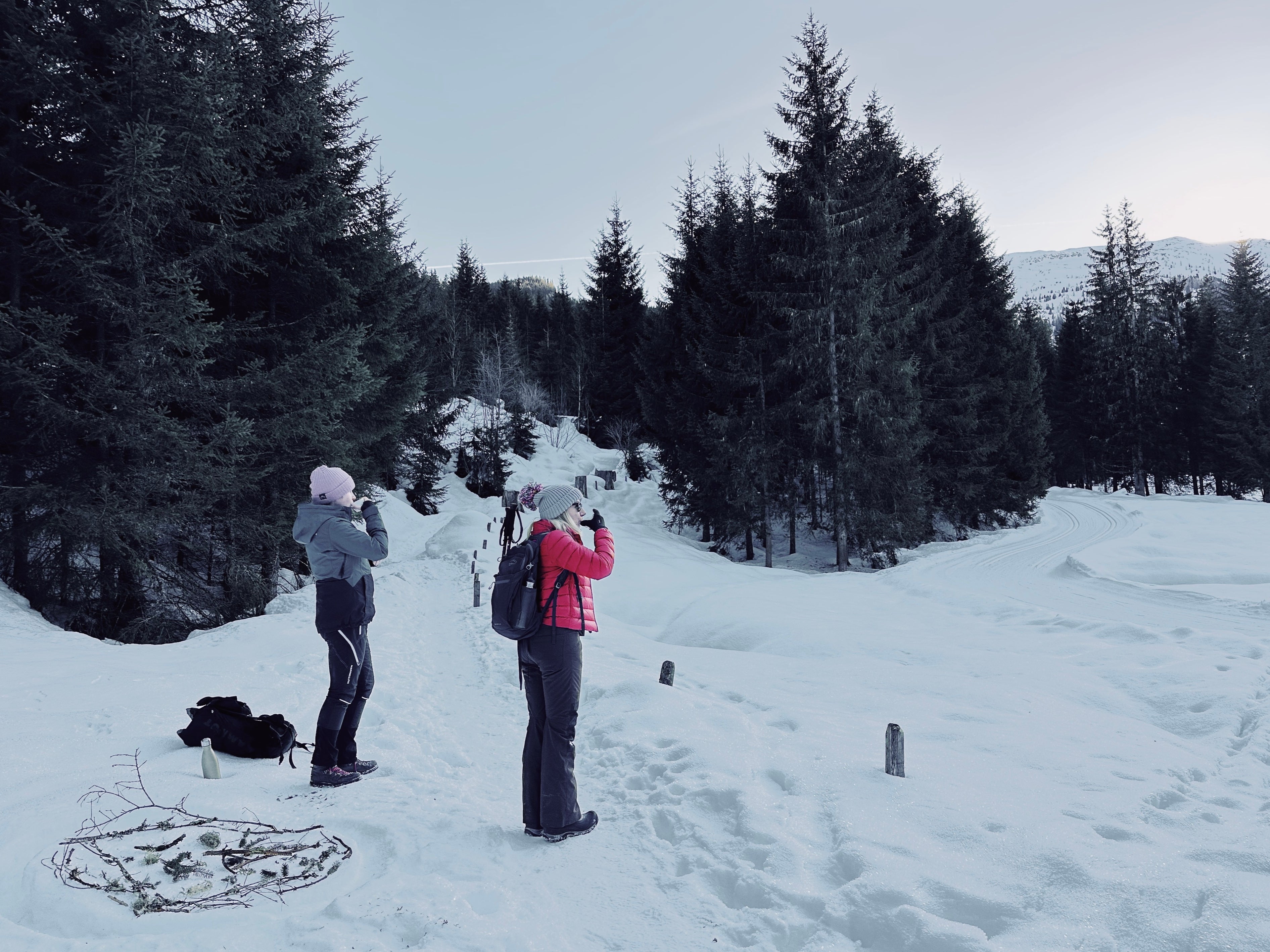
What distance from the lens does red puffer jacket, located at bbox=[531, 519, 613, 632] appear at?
396cm

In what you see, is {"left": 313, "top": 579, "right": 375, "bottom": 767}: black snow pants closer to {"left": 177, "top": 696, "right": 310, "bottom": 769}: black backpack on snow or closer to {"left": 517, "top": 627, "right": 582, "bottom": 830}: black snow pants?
{"left": 177, "top": 696, "right": 310, "bottom": 769}: black backpack on snow

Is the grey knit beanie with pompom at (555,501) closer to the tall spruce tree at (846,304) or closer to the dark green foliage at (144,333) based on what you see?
the dark green foliage at (144,333)

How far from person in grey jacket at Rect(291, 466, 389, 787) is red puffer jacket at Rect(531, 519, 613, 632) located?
1.53 metres

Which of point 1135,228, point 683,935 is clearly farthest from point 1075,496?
point 683,935

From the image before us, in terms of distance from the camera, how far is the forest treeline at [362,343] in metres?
9.95

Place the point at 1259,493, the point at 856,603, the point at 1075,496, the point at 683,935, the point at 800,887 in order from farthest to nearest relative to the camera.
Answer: the point at 1259,493 → the point at 1075,496 → the point at 856,603 → the point at 800,887 → the point at 683,935

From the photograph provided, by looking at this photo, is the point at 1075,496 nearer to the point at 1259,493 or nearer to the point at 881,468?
the point at 1259,493

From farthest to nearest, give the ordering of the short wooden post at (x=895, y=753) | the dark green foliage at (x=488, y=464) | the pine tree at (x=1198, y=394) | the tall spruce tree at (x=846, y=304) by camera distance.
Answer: the pine tree at (x=1198, y=394) < the dark green foliage at (x=488, y=464) < the tall spruce tree at (x=846, y=304) < the short wooden post at (x=895, y=753)

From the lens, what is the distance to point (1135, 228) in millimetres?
39656

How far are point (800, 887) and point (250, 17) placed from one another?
1592 centimetres

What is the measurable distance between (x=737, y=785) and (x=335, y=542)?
3.54m

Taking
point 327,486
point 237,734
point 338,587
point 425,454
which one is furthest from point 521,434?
point 338,587

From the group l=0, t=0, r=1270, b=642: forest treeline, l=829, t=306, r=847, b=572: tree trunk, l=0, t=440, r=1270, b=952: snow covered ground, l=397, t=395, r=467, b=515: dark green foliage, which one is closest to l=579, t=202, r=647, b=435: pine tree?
l=0, t=0, r=1270, b=642: forest treeline

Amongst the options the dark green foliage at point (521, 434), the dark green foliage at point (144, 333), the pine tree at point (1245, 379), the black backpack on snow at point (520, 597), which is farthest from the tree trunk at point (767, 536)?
the pine tree at point (1245, 379)
